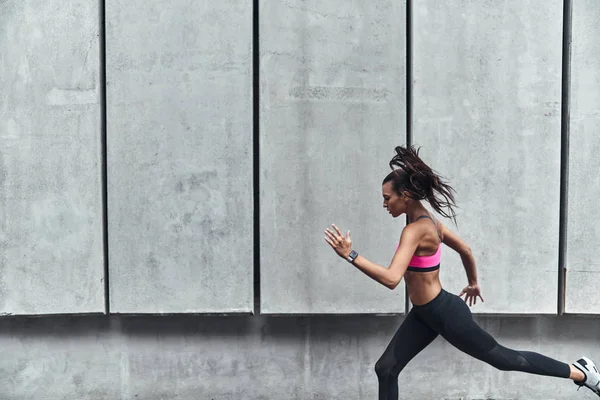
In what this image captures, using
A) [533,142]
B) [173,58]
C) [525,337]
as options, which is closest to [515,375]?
[525,337]

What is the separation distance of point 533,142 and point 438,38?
3.96 ft

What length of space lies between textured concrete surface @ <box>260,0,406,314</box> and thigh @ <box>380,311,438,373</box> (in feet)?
3.54

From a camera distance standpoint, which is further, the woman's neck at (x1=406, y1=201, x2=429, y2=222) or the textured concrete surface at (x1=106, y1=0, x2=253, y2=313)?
the textured concrete surface at (x1=106, y1=0, x2=253, y2=313)

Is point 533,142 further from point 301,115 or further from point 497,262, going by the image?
point 301,115

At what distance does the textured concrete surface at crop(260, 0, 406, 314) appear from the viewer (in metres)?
5.78

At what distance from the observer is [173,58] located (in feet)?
19.0

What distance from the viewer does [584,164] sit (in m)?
5.84

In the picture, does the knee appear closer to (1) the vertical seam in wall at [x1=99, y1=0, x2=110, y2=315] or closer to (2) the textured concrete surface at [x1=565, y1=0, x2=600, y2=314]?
(2) the textured concrete surface at [x1=565, y1=0, x2=600, y2=314]

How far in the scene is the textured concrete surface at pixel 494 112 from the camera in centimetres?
579

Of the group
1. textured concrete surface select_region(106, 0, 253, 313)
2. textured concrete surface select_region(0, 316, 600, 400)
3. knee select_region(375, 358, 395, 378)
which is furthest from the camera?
textured concrete surface select_region(0, 316, 600, 400)


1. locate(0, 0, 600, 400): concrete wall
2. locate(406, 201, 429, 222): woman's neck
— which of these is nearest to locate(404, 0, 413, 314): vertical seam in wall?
locate(0, 0, 600, 400): concrete wall

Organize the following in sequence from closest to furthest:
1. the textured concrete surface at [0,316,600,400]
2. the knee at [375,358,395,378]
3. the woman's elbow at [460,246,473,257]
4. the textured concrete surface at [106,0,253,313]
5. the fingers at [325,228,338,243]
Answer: the fingers at [325,228,338,243] → the knee at [375,358,395,378] → the woman's elbow at [460,246,473,257] → the textured concrete surface at [106,0,253,313] → the textured concrete surface at [0,316,600,400]

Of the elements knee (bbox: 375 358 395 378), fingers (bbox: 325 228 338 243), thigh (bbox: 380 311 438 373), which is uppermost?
fingers (bbox: 325 228 338 243)

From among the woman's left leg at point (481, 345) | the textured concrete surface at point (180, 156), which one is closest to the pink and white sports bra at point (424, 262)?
the woman's left leg at point (481, 345)
